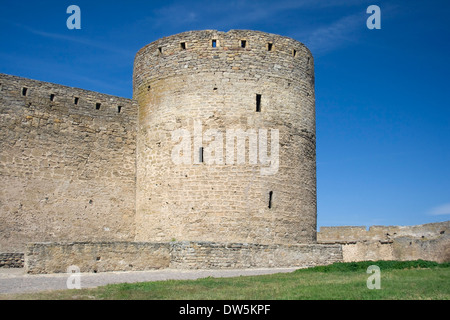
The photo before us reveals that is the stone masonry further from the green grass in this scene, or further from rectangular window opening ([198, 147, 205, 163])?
the green grass

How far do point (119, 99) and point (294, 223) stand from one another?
727cm

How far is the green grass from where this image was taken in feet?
26.2

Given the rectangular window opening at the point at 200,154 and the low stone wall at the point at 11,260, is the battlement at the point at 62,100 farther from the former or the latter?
the low stone wall at the point at 11,260

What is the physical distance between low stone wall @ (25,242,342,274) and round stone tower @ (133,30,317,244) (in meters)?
1.23

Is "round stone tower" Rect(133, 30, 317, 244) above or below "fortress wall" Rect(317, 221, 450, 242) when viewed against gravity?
above

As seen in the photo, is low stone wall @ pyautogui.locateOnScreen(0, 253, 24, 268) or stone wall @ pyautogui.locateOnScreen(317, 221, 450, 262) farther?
stone wall @ pyautogui.locateOnScreen(317, 221, 450, 262)

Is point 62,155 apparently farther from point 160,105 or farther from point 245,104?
point 245,104

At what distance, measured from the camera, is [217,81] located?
16969 millimetres

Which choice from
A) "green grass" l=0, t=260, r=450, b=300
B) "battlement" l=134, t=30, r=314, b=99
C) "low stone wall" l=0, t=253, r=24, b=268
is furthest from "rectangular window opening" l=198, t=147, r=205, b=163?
"green grass" l=0, t=260, r=450, b=300

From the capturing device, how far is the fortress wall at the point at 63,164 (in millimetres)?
15875

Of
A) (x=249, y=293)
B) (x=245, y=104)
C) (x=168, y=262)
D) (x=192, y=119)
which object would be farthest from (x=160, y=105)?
(x=249, y=293)

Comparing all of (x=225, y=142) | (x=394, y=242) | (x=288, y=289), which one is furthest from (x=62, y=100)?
(x=394, y=242)

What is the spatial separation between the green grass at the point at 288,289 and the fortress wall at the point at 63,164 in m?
7.42

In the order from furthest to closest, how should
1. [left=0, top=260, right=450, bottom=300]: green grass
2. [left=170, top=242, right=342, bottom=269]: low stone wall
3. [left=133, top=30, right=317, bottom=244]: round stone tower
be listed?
[left=133, top=30, right=317, bottom=244]: round stone tower < [left=170, top=242, right=342, bottom=269]: low stone wall < [left=0, top=260, right=450, bottom=300]: green grass
